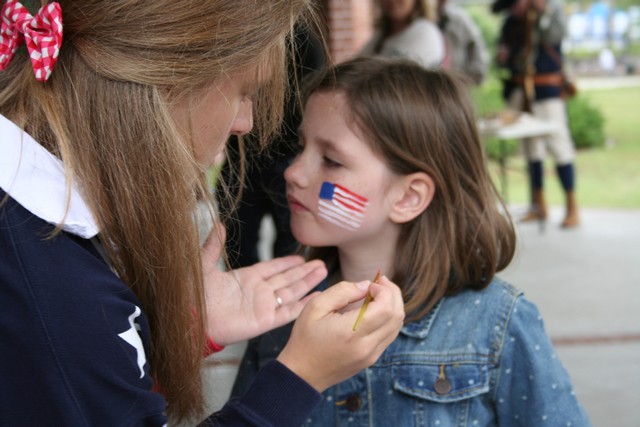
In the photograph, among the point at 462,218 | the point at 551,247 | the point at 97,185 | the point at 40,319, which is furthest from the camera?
the point at 551,247

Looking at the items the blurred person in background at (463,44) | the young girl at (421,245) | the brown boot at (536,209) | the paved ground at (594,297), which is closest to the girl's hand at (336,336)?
the young girl at (421,245)

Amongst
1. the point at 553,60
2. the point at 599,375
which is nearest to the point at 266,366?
the point at 599,375

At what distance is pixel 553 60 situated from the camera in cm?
662

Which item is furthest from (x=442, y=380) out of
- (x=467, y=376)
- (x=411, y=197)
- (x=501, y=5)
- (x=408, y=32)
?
(x=501, y=5)

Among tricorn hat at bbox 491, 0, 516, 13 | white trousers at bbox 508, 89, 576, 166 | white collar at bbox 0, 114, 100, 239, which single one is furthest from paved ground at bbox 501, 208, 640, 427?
white collar at bbox 0, 114, 100, 239

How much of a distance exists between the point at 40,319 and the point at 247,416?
386 millimetres

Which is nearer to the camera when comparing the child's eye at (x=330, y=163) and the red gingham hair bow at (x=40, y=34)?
the red gingham hair bow at (x=40, y=34)

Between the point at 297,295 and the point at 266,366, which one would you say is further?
the point at 297,295

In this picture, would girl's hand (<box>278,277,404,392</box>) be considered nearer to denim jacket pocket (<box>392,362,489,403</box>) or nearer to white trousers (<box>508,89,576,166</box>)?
denim jacket pocket (<box>392,362,489,403</box>)

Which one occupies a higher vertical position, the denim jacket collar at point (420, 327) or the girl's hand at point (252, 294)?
the girl's hand at point (252, 294)

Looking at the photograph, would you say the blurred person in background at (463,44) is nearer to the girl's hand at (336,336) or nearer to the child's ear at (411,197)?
the child's ear at (411,197)

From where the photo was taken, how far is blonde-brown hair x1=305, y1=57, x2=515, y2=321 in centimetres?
186

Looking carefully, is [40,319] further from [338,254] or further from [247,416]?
[338,254]

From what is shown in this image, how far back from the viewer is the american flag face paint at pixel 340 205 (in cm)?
184
